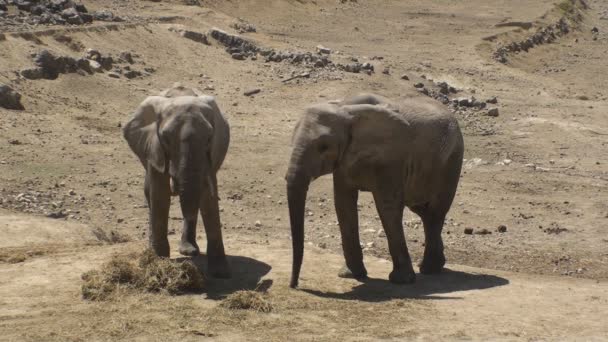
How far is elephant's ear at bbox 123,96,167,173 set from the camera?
36.7ft

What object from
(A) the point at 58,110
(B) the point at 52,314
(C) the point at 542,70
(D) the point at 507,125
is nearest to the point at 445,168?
(B) the point at 52,314

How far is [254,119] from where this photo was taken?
80.6 ft

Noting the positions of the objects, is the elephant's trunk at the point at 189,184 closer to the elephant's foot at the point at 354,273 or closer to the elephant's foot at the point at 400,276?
the elephant's foot at the point at 354,273

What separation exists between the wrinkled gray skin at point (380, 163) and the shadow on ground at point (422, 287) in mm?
161

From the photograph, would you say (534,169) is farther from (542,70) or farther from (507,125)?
Answer: (542,70)

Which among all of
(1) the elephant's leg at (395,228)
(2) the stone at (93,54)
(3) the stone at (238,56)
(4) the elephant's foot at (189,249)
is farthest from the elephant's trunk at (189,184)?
(3) the stone at (238,56)

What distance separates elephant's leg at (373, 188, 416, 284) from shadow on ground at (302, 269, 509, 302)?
0.37 ft

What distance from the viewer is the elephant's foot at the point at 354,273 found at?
12.2 m

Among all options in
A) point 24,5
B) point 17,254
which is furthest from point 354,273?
point 24,5

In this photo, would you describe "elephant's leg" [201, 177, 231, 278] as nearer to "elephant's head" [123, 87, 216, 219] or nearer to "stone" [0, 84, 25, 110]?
"elephant's head" [123, 87, 216, 219]

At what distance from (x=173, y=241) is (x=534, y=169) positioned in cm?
959

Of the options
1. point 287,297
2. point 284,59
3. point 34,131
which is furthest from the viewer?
point 284,59

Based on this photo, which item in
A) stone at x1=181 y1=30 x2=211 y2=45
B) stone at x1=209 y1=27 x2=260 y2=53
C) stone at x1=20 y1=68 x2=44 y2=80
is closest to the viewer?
stone at x1=20 y1=68 x2=44 y2=80

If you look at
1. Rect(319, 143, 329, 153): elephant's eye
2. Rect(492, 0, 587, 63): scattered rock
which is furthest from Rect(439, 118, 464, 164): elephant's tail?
Rect(492, 0, 587, 63): scattered rock
